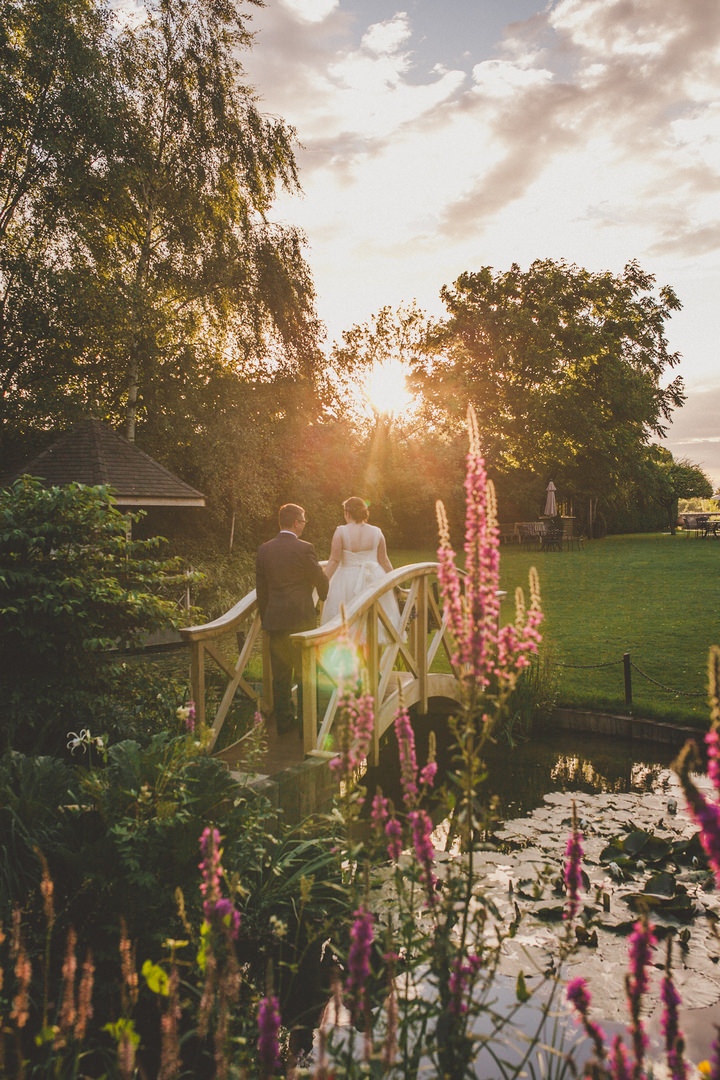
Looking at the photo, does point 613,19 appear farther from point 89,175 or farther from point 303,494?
point 303,494

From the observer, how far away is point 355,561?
6723 millimetres

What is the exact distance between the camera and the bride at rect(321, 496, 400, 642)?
6625 millimetres

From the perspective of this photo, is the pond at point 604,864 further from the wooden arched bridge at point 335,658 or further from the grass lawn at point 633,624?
the wooden arched bridge at point 335,658

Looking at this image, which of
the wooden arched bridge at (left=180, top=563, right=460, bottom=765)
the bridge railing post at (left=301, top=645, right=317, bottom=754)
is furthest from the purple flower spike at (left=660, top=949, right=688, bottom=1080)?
the bridge railing post at (left=301, top=645, right=317, bottom=754)

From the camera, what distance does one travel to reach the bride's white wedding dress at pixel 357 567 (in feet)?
21.8

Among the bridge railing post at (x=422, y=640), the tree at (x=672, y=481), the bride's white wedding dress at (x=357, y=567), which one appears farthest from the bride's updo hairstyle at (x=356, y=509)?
the tree at (x=672, y=481)

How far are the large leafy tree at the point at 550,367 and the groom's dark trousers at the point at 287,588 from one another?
960 inches

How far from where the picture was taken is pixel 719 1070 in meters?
1.11

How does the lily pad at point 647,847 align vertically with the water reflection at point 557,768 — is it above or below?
above

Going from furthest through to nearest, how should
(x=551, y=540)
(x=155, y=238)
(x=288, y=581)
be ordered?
1. (x=551, y=540)
2. (x=155, y=238)
3. (x=288, y=581)

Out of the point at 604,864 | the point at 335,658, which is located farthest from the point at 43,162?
the point at 604,864

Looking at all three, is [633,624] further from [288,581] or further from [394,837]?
[394,837]

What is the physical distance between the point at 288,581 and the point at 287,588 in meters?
0.06

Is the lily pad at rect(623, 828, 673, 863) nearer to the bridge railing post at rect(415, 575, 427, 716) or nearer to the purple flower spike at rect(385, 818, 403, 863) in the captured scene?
the bridge railing post at rect(415, 575, 427, 716)
